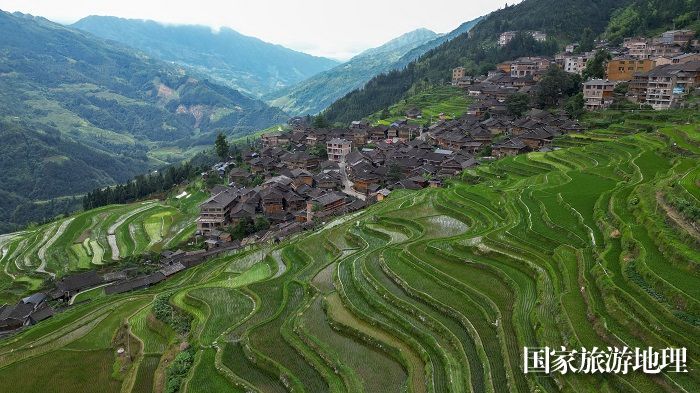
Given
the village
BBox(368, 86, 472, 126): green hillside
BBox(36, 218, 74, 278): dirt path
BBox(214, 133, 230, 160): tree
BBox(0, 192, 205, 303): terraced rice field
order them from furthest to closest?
BBox(368, 86, 472, 126): green hillside, BBox(214, 133, 230, 160): tree, BBox(36, 218, 74, 278): dirt path, BBox(0, 192, 205, 303): terraced rice field, the village

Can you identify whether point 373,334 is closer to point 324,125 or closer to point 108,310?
point 108,310

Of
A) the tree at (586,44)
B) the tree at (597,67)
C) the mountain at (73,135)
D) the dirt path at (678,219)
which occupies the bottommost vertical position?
the mountain at (73,135)

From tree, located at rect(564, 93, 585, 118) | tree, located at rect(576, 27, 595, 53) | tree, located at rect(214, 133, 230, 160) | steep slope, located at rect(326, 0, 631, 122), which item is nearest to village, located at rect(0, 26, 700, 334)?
tree, located at rect(564, 93, 585, 118)

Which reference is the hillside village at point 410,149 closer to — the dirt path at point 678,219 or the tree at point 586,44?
the tree at point 586,44

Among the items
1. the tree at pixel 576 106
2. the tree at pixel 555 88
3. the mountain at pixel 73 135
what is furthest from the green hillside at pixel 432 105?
the mountain at pixel 73 135

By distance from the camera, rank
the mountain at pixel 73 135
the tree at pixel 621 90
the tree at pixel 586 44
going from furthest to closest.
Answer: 1. the mountain at pixel 73 135
2. the tree at pixel 586 44
3. the tree at pixel 621 90

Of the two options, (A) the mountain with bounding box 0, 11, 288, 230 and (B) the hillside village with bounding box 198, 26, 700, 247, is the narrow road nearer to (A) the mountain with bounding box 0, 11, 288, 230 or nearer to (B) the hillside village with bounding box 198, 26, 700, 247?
(B) the hillside village with bounding box 198, 26, 700, 247

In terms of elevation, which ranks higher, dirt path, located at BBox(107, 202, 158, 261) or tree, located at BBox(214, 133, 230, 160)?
tree, located at BBox(214, 133, 230, 160)
